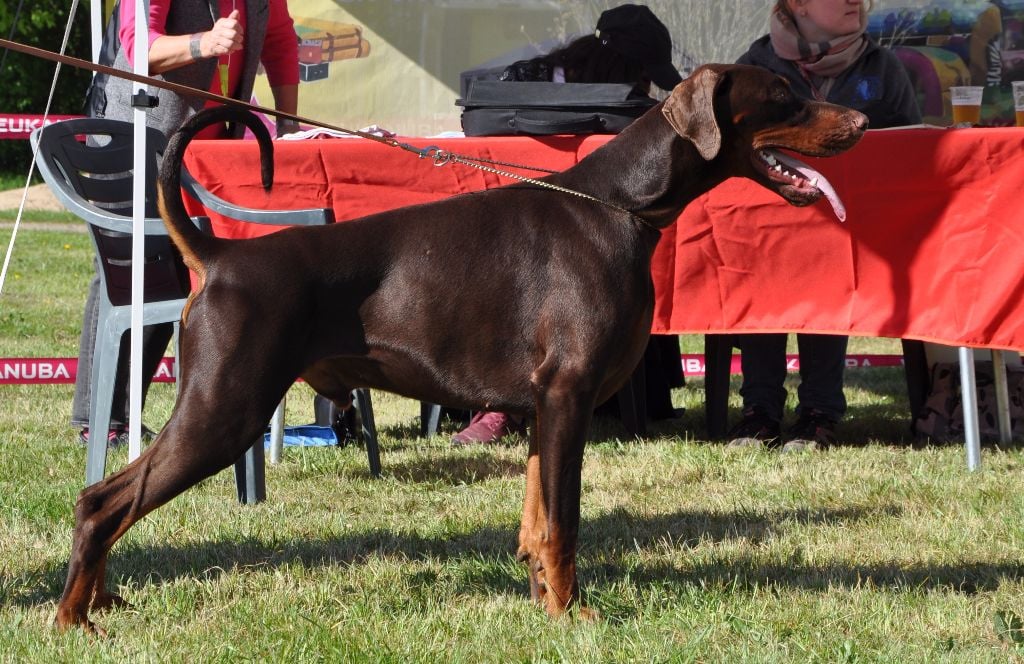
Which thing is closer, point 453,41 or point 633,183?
point 633,183

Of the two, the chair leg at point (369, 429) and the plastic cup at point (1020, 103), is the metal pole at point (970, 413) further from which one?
the chair leg at point (369, 429)

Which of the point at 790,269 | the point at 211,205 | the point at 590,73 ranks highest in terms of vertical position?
the point at 590,73

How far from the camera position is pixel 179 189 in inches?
129

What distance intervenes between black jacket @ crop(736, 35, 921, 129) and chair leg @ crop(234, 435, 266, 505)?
9.27ft

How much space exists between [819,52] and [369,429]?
2691 millimetres

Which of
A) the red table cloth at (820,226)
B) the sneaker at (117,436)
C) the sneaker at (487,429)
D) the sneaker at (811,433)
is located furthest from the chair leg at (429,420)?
the sneaker at (811,433)

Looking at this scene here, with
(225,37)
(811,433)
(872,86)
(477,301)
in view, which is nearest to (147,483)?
(477,301)

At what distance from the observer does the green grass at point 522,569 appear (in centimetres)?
306

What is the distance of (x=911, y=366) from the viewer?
583cm

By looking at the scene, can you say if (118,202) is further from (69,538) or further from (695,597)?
(695,597)

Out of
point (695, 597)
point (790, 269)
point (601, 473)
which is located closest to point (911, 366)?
point (790, 269)

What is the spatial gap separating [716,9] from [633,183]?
6.05 metres

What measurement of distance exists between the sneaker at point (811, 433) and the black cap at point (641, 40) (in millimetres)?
1754

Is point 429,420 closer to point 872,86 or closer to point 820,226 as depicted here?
point 820,226
